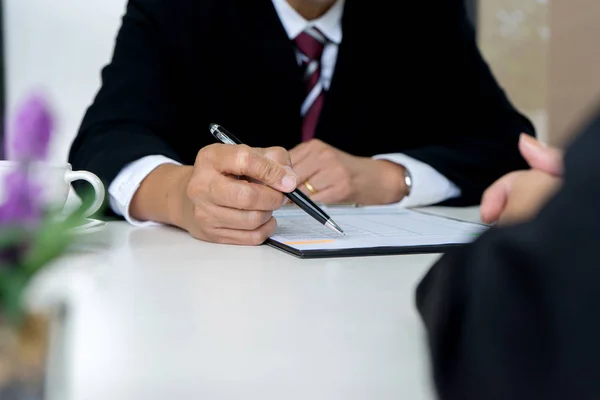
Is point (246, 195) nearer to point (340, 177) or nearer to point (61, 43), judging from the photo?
point (340, 177)

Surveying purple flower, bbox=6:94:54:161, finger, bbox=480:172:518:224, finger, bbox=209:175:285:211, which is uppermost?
purple flower, bbox=6:94:54:161

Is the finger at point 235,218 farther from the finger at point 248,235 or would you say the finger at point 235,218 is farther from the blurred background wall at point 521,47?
the blurred background wall at point 521,47

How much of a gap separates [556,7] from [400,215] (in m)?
1.99

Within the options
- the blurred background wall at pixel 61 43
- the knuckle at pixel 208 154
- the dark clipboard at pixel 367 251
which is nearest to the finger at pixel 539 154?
the dark clipboard at pixel 367 251

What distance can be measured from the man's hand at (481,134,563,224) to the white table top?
10cm

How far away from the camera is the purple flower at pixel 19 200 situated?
18cm

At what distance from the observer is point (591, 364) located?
0.68ft

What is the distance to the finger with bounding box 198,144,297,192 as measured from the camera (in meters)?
0.76

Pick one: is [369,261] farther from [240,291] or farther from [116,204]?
[116,204]

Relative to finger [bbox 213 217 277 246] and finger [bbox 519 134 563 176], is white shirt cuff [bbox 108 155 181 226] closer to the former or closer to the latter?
finger [bbox 213 217 277 246]

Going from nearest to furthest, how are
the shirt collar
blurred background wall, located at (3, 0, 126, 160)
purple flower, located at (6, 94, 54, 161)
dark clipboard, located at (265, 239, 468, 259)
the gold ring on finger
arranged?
1. purple flower, located at (6, 94, 54, 161)
2. dark clipboard, located at (265, 239, 468, 259)
3. the gold ring on finger
4. the shirt collar
5. blurred background wall, located at (3, 0, 126, 160)

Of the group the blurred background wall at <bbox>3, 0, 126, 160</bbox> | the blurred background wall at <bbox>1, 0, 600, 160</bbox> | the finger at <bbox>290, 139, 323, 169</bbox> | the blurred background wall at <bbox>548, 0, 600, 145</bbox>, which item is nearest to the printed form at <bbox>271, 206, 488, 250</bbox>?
the finger at <bbox>290, 139, 323, 169</bbox>

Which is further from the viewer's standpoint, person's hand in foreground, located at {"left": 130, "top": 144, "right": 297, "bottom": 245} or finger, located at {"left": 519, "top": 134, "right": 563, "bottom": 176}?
person's hand in foreground, located at {"left": 130, "top": 144, "right": 297, "bottom": 245}

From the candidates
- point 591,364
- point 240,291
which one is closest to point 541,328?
point 591,364
